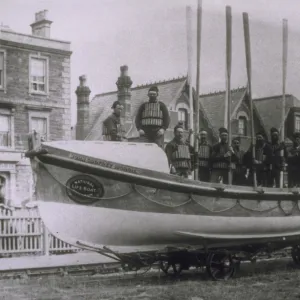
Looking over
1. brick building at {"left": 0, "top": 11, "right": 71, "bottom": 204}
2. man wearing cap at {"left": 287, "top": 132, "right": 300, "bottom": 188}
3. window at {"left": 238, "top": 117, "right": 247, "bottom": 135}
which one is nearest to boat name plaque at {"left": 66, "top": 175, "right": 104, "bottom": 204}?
man wearing cap at {"left": 287, "top": 132, "right": 300, "bottom": 188}

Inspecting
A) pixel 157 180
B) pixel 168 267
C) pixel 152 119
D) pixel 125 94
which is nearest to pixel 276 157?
pixel 152 119

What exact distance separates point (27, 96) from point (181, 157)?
11.1 meters

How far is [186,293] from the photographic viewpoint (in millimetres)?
7840

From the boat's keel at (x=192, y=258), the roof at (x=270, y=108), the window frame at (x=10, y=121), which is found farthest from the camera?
the roof at (x=270, y=108)

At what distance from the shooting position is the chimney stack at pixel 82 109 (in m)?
20.1

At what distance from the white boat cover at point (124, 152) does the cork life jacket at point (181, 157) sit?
2.76 feet

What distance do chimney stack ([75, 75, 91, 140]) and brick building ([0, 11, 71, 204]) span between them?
1.57 ft

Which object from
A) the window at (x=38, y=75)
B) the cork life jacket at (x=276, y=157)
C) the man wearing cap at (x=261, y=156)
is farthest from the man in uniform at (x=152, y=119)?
the window at (x=38, y=75)

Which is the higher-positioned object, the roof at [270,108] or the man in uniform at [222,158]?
the roof at [270,108]

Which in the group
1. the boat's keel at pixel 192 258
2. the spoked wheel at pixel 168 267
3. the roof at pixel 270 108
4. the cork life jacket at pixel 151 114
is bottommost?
the spoked wheel at pixel 168 267

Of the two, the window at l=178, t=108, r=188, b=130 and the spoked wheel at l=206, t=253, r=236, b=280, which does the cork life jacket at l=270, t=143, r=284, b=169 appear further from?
the window at l=178, t=108, r=188, b=130

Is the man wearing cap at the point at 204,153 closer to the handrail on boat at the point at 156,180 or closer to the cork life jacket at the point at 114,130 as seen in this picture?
the handrail on boat at the point at 156,180

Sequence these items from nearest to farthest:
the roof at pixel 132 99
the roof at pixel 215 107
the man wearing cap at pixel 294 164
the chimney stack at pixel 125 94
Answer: the man wearing cap at pixel 294 164
the roof at pixel 132 99
the chimney stack at pixel 125 94
the roof at pixel 215 107

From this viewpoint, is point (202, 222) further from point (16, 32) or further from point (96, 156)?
point (16, 32)
